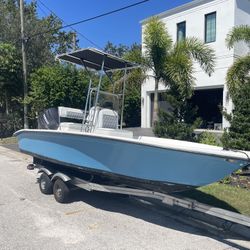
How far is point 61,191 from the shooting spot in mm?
6715

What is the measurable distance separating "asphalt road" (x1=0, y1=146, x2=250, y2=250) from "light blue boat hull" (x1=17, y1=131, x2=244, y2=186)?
0.79 metres

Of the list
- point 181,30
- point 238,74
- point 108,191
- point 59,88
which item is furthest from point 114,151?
point 181,30

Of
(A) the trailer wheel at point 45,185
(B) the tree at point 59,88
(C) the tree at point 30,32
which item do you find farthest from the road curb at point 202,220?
(C) the tree at point 30,32

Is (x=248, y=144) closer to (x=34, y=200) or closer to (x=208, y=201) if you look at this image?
(x=208, y=201)

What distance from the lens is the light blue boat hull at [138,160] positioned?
4.86 m

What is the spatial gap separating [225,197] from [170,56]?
713cm

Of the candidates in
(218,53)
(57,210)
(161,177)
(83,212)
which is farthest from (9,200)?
(218,53)

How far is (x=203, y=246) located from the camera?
480cm

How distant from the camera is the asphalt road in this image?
15.9 ft

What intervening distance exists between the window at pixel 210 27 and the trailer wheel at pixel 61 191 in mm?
13438

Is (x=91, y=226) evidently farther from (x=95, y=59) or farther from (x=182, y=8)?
(x=182, y=8)

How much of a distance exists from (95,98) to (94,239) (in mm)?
3105

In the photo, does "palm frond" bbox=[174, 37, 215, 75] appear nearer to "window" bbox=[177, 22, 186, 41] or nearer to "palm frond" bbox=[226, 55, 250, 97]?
"palm frond" bbox=[226, 55, 250, 97]

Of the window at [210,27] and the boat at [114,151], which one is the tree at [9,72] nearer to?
the window at [210,27]
